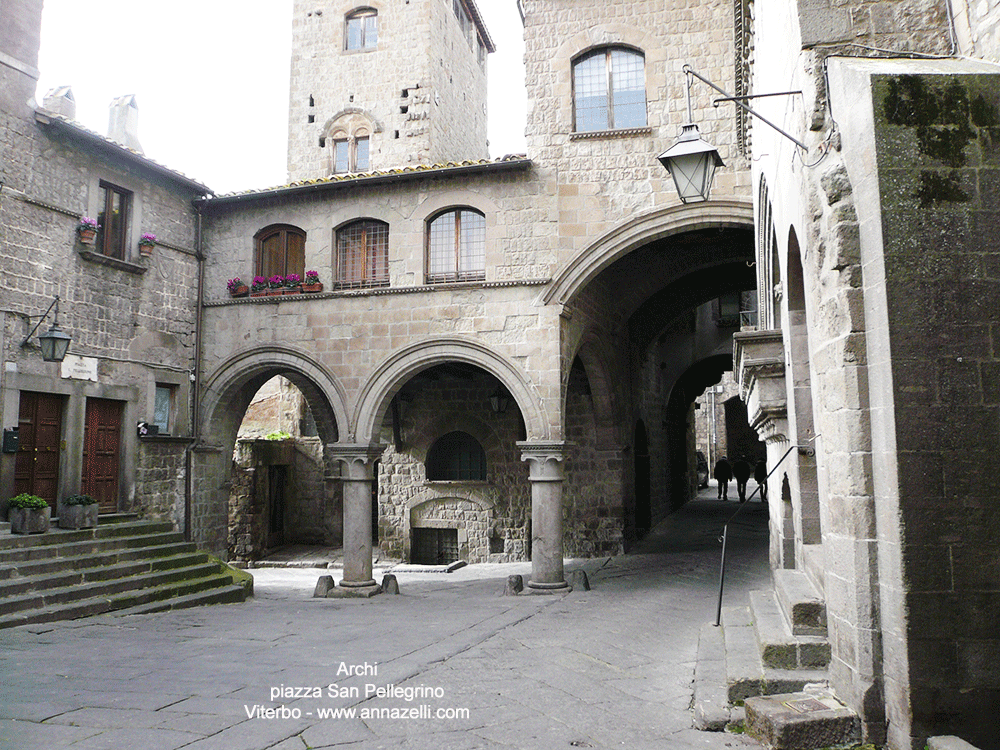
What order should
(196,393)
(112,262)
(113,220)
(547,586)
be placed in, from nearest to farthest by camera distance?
(547,586)
(112,262)
(113,220)
(196,393)

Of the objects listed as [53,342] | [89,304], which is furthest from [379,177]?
[53,342]

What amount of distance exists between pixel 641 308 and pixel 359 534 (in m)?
7.77

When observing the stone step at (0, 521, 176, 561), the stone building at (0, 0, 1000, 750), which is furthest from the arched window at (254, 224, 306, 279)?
the stone step at (0, 521, 176, 561)

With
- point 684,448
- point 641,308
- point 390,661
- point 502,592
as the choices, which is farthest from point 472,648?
point 684,448

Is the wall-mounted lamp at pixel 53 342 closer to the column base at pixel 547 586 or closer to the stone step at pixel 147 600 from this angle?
the stone step at pixel 147 600

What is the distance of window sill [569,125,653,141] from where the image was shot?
38.0ft

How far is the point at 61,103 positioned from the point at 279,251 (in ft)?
13.0

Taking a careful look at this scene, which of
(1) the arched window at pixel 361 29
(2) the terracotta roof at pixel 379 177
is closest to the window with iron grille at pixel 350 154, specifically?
(1) the arched window at pixel 361 29

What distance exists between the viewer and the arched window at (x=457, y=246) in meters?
12.4

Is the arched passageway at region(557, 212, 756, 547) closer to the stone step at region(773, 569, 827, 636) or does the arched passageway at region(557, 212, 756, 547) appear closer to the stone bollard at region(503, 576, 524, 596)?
the stone bollard at region(503, 576, 524, 596)

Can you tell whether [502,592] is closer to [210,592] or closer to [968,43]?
[210,592]

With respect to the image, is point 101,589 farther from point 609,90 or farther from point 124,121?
point 124,121

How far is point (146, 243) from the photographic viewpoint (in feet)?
40.4

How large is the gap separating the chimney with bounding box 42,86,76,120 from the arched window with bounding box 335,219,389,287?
451 cm
